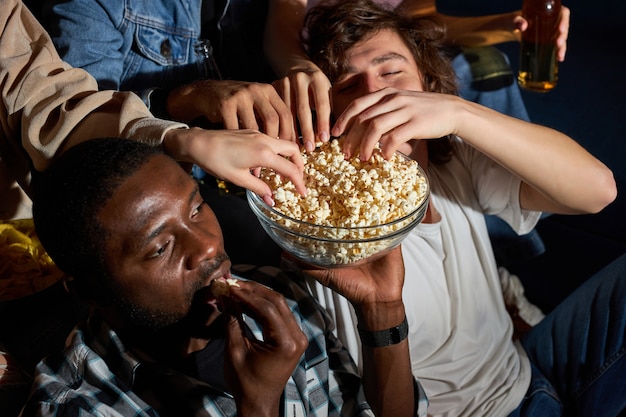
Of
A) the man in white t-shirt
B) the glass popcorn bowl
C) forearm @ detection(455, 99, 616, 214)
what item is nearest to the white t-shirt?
the man in white t-shirt

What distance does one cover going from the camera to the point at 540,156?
4.24 ft

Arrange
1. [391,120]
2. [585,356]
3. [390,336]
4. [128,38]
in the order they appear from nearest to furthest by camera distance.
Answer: [391,120] → [390,336] → [585,356] → [128,38]

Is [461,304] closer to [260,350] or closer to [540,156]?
[540,156]

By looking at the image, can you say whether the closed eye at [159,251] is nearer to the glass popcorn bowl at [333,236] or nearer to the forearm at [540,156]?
the glass popcorn bowl at [333,236]

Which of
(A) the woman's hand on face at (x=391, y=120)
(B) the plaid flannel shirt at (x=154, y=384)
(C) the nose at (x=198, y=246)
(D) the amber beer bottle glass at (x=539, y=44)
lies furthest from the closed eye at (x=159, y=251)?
(D) the amber beer bottle glass at (x=539, y=44)

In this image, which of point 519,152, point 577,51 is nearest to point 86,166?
point 519,152

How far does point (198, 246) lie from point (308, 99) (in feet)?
1.36

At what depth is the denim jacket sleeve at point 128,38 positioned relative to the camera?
1578 mm

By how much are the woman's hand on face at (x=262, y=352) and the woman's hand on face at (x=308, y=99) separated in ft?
1.10

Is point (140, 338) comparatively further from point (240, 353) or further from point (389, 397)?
point (389, 397)

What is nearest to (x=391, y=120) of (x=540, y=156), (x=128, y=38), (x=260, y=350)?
(x=540, y=156)

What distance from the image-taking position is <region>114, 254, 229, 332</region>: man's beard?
3.59 feet

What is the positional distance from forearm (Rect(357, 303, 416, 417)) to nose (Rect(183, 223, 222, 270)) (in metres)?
0.37

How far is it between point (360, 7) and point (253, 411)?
1.01m
